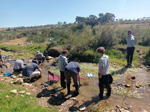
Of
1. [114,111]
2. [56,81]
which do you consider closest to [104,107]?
[114,111]

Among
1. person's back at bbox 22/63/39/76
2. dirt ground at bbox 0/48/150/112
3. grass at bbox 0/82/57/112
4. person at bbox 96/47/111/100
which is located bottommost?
dirt ground at bbox 0/48/150/112

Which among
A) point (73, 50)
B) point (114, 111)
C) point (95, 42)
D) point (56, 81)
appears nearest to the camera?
point (114, 111)

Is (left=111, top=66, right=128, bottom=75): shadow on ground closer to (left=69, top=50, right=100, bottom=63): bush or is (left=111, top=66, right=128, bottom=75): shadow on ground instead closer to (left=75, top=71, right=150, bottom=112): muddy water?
(left=75, top=71, right=150, bottom=112): muddy water

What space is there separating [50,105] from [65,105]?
0.59m

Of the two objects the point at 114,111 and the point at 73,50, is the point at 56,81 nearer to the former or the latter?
the point at 114,111

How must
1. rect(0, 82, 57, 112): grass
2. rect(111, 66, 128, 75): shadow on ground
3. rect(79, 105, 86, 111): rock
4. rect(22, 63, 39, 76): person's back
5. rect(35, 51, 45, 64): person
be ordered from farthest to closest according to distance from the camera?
1. rect(35, 51, 45, 64): person
2. rect(111, 66, 128, 75): shadow on ground
3. rect(22, 63, 39, 76): person's back
4. rect(79, 105, 86, 111): rock
5. rect(0, 82, 57, 112): grass

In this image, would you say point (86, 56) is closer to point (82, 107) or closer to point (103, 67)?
point (103, 67)

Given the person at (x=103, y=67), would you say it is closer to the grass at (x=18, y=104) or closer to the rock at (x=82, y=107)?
the rock at (x=82, y=107)

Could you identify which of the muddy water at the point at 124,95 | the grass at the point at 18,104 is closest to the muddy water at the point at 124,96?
the muddy water at the point at 124,95

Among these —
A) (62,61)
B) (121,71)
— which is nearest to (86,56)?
(121,71)

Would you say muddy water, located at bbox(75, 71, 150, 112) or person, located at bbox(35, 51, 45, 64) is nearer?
muddy water, located at bbox(75, 71, 150, 112)

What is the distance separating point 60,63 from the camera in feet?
19.2

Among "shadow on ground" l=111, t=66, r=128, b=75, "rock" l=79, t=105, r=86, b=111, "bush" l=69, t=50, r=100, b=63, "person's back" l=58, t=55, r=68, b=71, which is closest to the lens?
"rock" l=79, t=105, r=86, b=111

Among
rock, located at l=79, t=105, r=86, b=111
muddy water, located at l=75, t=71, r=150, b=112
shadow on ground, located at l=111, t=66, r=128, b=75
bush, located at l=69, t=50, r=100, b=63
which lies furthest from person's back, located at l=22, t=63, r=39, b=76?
bush, located at l=69, t=50, r=100, b=63
